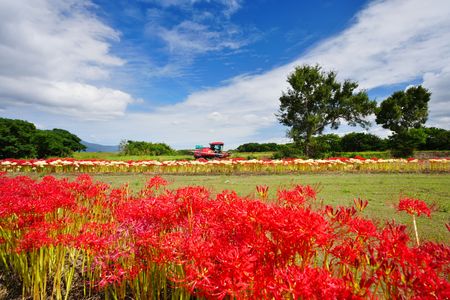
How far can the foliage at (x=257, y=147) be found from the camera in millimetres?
52438

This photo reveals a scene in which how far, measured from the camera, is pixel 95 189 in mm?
4555

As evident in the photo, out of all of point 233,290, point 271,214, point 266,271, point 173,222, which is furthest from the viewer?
point 173,222

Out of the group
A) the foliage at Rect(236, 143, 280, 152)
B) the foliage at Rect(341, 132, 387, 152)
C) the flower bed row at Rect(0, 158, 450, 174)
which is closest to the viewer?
the flower bed row at Rect(0, 158, 450, 174)

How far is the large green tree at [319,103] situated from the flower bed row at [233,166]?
52.7 ft

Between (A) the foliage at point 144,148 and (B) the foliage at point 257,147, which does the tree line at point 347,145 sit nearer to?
(B) the foliage at point 257,147

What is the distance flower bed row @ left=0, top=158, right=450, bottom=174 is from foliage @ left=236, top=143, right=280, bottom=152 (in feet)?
109

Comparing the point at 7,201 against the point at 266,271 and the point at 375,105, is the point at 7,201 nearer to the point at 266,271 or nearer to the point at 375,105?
the point at 266,271

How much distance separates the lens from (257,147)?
53031 mm

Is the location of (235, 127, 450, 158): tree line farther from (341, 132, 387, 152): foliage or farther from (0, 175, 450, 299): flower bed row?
(0, 175, 450, 299): flower bed row

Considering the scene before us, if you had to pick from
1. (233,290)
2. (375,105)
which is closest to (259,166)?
(233,290)

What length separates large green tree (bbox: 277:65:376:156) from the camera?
115 ft

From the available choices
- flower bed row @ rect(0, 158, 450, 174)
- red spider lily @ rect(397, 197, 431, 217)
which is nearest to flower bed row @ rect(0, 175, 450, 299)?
red spider lily @ rect(397, 197, 431, 217)

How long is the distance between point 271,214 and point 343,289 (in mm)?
739

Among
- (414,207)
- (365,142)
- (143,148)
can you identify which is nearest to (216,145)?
(143,148)
